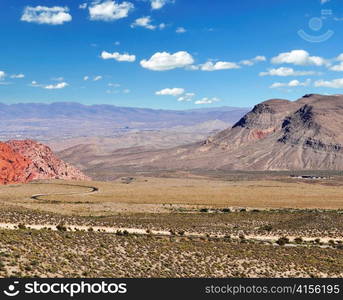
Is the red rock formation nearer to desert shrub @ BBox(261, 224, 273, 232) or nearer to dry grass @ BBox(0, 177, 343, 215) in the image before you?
dry grass @ BBox(0, 177, 343, 215)

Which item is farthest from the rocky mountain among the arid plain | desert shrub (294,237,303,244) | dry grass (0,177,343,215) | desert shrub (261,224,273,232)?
desert shrub (294,237,303,244)

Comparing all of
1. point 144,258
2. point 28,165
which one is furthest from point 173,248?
point 28,165

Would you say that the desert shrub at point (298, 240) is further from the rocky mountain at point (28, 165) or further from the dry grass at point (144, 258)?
the rocky mountain at point (28, 165)

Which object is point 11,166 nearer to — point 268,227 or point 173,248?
point 268,227

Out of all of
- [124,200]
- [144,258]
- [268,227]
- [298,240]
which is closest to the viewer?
[144,258]

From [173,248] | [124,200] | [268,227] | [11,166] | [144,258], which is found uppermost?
[11,166]

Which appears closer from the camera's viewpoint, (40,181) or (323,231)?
(323,231)

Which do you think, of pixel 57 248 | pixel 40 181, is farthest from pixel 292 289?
pixel 40 181

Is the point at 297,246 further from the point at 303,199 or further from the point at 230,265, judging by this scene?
the point at 303,199
